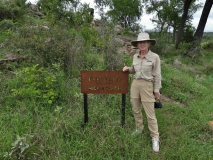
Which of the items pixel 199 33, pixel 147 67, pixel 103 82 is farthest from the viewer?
pixel 199 33

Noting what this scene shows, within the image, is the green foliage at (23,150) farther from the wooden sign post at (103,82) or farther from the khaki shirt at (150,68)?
the khaki shirt at (150,68)

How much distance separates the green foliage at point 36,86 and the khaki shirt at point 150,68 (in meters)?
1.48

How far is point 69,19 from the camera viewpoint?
5996 mm

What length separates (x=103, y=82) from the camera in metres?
2.37

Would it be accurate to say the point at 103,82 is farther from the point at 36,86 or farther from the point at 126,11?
the point at 126,11

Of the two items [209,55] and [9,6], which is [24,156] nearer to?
[9,6]

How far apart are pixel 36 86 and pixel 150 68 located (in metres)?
1.95

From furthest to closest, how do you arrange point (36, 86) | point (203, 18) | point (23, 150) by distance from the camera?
1. point (203, 18)
2. point (36, 86)
3. point (23, 150)

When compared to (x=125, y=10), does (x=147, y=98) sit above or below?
below

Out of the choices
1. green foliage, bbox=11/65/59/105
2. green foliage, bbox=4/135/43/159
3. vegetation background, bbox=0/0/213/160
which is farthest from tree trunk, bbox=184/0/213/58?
green foliage, bbox=4/135/43/159

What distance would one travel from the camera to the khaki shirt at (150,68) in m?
2.25

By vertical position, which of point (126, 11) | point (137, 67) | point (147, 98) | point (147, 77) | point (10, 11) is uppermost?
point (126, 11)

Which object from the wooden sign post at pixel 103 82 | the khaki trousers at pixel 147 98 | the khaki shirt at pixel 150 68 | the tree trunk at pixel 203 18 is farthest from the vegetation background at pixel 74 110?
the tree trunk at pixel 203 18

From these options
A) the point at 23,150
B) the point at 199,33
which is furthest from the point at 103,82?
the point at 199,33
